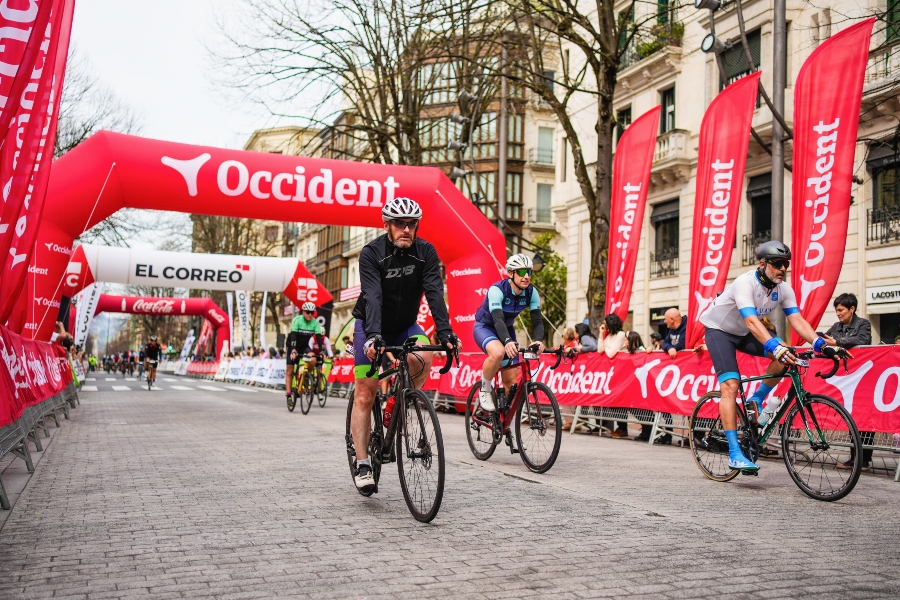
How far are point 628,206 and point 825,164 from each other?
4.92 m

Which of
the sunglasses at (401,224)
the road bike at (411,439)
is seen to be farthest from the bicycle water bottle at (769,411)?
the sunglasses at (401,224)

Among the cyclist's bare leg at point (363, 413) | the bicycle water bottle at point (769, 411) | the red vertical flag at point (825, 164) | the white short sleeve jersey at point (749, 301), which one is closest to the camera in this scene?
the cyclist's bare leg at point (363, 413)

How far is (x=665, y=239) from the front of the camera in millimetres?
30438

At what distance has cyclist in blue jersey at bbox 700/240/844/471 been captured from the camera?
23.1ft

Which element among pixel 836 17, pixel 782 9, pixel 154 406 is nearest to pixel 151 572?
pixel 782 9

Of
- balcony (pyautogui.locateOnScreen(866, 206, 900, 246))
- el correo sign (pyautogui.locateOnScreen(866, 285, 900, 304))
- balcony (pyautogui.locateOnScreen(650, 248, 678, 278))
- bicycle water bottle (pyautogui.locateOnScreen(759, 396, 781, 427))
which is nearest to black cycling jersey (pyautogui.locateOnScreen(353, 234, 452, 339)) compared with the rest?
bicycle water bottle (pyautogui.locateOnScreen(759, 396, 781, 427))

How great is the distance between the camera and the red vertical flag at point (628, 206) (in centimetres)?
1531

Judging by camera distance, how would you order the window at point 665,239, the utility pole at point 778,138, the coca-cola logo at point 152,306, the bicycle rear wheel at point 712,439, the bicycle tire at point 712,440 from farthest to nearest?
the coca-cola logo at point 152,306
the window at point 665,239
the utility pole at point 778,138
the bicycle tire at point 712,440
the bicycle rear wheel at point 712,439

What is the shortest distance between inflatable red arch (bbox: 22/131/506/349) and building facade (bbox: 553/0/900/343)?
971 centimetres

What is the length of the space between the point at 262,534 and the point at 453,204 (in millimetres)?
11999

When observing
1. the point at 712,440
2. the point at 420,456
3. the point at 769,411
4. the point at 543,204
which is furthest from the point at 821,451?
the point at 543,204

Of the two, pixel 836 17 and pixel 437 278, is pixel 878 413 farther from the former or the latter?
pixel 836 17

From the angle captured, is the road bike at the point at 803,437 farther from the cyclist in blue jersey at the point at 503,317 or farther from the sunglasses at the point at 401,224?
the sunglasses at the point at 401,224

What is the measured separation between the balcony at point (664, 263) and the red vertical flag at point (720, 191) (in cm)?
1608
